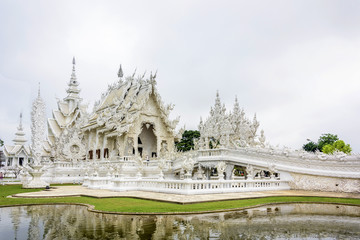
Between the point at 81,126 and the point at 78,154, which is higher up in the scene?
the point at 81,126

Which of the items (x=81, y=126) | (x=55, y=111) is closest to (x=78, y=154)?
(x=81, y=126)

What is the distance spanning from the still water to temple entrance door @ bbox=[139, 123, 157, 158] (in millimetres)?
21561

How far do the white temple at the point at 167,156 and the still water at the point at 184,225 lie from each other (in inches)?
183

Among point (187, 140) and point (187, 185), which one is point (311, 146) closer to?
point (187, 140)

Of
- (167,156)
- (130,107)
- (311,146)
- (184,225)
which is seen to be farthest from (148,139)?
(311,146)

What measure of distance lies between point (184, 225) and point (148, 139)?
24685mm

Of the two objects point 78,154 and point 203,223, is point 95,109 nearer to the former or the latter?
point 78,154

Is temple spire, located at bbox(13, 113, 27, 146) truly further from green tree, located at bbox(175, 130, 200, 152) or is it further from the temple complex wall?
the temple complex wall

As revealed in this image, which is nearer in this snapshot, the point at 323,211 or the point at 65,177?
the point at 323,211

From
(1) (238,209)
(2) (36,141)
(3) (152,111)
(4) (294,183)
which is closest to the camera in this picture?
(1) (238,209)

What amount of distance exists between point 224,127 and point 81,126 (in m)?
16.7

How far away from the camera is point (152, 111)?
28328mm

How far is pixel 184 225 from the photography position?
6535 mm

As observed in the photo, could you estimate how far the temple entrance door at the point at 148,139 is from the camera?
30.5m
